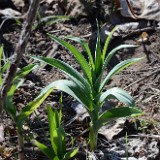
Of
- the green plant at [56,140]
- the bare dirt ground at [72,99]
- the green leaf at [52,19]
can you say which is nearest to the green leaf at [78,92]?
the green plant at [56,140]

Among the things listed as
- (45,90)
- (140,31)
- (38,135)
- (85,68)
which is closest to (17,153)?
(38,135)

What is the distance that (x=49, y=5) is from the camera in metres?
2.67

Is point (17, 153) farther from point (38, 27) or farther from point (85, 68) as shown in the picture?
point (38, 27)

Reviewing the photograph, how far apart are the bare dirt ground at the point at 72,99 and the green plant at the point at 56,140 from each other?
0.63 feet

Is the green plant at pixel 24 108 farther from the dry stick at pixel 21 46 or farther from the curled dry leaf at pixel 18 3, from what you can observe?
the curled dry leaf at pixel 18 3

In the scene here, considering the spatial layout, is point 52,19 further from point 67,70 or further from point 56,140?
point 56,140

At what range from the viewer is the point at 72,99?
2.10 meters

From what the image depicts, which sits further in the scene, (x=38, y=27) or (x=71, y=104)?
(x=38, y=27)

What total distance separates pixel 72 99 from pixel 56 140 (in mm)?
522

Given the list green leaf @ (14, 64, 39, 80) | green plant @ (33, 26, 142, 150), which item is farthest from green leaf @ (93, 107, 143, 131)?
green leaf @ (14, 64, 39, 80)

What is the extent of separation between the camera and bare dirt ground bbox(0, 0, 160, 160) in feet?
6.09

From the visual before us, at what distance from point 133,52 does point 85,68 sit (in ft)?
2.38

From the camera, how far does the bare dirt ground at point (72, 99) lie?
1.86 m

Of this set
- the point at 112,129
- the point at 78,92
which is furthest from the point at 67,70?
the point at 112,129
